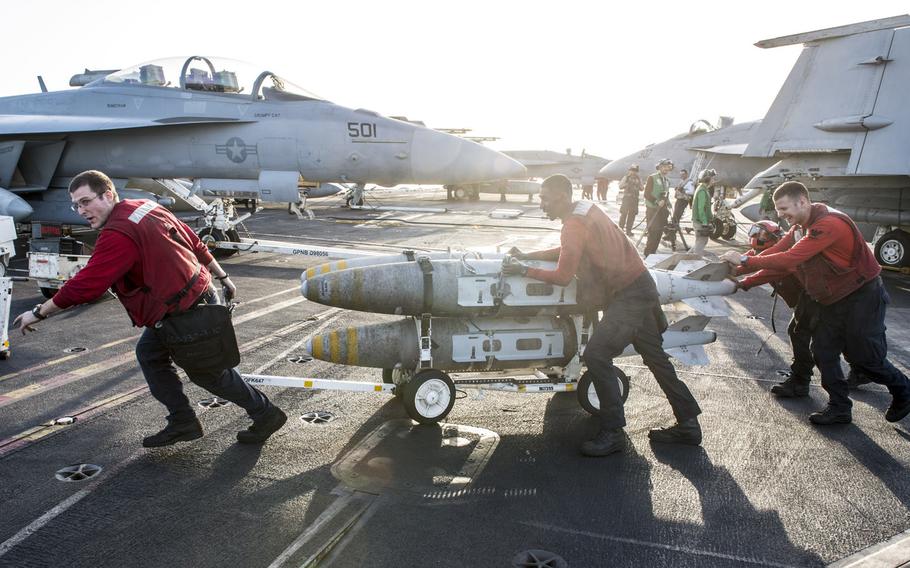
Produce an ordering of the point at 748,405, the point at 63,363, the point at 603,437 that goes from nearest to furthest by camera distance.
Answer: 1. the point at 603,437
2. the point at 748,405
3. the point at 63,363

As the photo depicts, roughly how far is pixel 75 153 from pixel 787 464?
548 inches

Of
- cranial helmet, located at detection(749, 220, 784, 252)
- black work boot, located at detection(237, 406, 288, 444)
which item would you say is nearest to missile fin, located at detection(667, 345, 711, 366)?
cranial helmet, located at detection(749, 220, 784, 252)

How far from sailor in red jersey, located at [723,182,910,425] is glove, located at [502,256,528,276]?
1.90 m

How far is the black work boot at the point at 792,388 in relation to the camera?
5750 mm

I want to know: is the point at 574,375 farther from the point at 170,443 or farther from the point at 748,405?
the point at 170,443

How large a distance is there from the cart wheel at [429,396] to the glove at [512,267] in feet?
3.18

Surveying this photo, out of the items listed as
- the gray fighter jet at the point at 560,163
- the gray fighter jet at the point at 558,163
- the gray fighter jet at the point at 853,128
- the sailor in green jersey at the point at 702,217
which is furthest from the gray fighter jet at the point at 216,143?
the gray fighter jet at the point at 560,163

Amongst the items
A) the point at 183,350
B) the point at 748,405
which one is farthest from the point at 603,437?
the point at 183,350

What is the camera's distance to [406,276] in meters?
4.78

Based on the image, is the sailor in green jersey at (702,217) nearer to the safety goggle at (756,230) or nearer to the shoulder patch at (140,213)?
the safety goggle at (756,230)

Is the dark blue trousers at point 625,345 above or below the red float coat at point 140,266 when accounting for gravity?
below

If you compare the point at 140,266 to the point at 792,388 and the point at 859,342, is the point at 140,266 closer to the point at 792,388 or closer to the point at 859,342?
the point at 859,342

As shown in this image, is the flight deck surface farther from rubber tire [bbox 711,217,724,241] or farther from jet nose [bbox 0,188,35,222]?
rubber tire [bbox 711,217,724,241]

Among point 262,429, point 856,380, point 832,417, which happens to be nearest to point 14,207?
point 262,429
